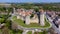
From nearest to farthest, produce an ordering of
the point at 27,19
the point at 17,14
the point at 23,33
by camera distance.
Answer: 1. the point at 23,33
2. the point at 27,19
3. the point at 17,14

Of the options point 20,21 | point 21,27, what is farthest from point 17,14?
point 21,27

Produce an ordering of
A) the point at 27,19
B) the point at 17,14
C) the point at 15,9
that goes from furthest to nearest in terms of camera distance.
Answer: the point at 15,9 → the point at 17,14 → the point at 27,19

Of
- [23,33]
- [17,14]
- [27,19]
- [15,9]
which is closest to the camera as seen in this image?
[23,33]

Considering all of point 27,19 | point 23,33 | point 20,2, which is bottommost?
point 23,33

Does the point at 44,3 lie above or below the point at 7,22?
above

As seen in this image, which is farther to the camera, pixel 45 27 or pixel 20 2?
pixel 20 2

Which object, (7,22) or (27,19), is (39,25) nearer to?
(27,19)

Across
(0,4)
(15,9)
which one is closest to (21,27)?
(15,9)

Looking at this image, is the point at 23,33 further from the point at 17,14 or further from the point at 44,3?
the point at 44,3

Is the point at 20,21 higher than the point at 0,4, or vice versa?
the point at 0,4
